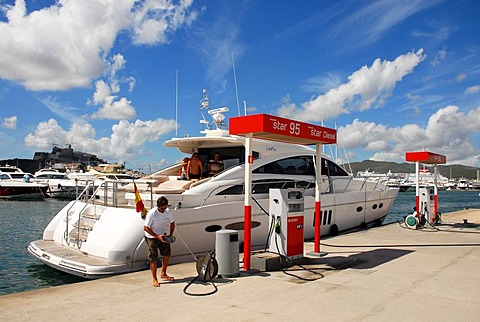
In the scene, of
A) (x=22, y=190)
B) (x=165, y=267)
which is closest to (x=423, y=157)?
(x=165, y=267)

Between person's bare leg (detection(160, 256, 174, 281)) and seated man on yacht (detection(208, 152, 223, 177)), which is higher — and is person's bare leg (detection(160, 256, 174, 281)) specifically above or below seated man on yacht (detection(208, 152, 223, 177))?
below

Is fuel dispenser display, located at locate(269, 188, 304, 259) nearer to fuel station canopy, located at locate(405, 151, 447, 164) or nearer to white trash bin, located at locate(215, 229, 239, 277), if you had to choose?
white trash bin, located at locate(215, 229, 239, 277)

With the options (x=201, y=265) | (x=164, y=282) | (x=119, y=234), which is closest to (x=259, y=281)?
(x=201, y=265)

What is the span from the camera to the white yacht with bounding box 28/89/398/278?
26.6 ft

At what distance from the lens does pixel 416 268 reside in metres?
7.75

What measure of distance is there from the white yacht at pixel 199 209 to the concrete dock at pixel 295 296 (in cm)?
76

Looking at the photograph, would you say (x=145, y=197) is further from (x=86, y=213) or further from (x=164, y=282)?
(x=164, y=282)

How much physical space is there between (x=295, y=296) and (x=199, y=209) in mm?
3703

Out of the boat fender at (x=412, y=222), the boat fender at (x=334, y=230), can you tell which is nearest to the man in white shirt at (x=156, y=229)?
the boat fender at (x=334, y=230)

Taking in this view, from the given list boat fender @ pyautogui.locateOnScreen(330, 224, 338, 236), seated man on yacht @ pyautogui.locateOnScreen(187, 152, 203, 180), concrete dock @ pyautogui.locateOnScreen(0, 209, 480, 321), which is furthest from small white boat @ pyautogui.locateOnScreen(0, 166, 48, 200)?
concrete dock @ pyautogui.locateOnScreen(0, 209, 480, 321)

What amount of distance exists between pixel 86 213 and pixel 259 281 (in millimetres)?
4834

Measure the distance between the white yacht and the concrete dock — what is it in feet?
2.48

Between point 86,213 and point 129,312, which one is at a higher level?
point 86,213

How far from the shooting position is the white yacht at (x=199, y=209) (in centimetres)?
809
